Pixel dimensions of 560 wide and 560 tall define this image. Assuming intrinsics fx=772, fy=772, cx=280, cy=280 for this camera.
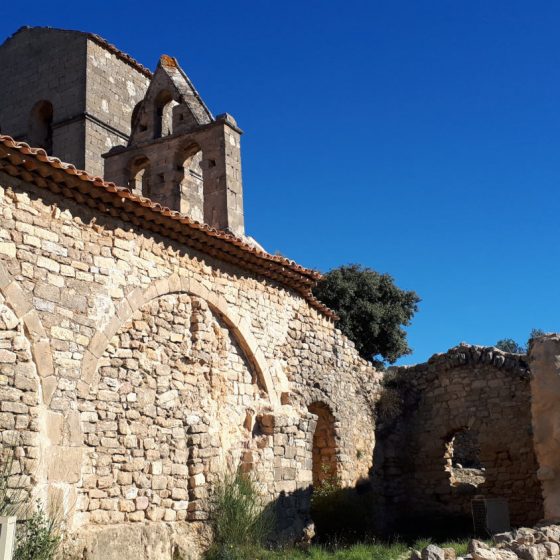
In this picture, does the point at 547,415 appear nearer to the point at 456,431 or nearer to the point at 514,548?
the point at 514,548

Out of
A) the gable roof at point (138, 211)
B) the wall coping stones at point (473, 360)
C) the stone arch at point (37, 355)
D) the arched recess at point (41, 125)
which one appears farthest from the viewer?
the arched recess at point (41, 125)

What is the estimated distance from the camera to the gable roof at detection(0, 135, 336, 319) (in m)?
9.28

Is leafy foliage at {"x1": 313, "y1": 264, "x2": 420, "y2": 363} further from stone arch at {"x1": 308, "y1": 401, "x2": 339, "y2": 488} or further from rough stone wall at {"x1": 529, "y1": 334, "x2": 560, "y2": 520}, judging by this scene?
rough stone wall at {"x1": 529, "y1": 334, "x2": 560, "y2": 520}

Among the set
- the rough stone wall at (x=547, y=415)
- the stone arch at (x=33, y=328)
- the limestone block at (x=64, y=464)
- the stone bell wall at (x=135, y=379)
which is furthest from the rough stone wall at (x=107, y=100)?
the rough stone wall at (x=547, y=415)

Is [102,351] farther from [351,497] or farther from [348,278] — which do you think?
[348,278]

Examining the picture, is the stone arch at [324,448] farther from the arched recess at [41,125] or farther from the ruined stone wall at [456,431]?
the arched recess at [41,125]

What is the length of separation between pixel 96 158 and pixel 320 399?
9130 millimetres

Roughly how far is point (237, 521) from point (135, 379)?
2483 mm

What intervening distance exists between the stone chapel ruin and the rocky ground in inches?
78.0

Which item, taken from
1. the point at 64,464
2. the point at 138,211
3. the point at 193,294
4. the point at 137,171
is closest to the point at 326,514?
the point at 193,294

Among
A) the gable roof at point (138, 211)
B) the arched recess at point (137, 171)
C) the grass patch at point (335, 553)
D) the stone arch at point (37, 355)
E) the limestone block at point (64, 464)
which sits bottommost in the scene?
the grass patch at point (335, 553)

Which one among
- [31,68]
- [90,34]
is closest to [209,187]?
[90,34]

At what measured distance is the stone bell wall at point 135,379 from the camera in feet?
30.0

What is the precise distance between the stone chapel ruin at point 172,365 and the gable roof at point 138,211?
1.2 inches
